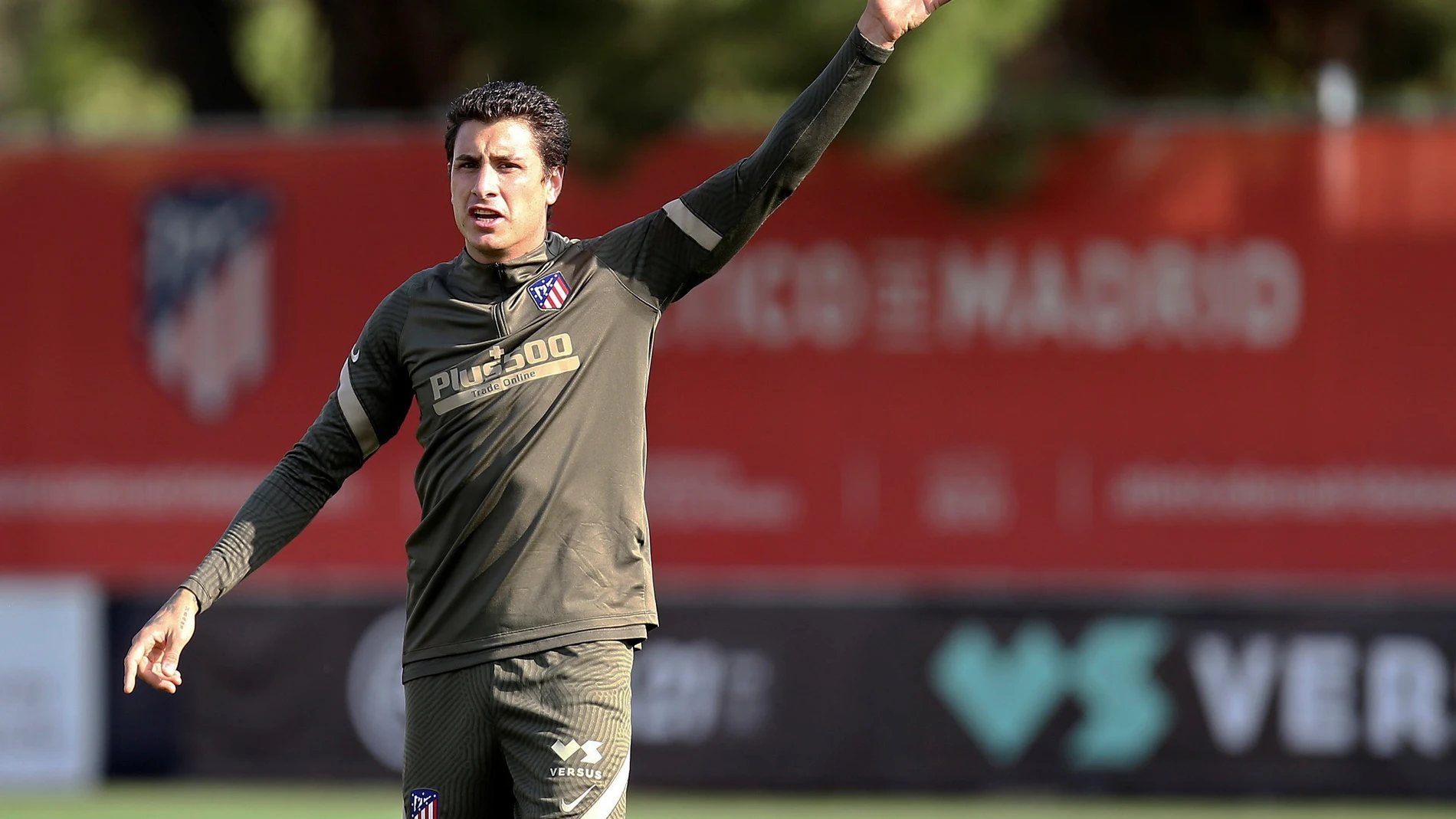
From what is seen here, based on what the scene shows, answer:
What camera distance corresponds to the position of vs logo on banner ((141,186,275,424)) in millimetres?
12227

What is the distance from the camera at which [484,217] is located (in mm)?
3732

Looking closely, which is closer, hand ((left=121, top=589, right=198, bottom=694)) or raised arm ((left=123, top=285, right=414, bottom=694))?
hand ((left=121, top=589, right=198, bottom=694))

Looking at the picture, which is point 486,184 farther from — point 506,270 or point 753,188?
point 753,188

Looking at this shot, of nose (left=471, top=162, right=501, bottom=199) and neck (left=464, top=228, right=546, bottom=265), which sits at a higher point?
nose (left=471, top=162, right=501, bottom=199)

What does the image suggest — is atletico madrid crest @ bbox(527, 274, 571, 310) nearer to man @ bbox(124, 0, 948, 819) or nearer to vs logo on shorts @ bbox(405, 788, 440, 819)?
man @ bbox(124, 0, 948, 819)

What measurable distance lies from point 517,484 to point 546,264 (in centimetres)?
48

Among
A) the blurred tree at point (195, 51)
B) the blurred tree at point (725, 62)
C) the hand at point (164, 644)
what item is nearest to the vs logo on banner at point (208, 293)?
the blurred tree at point (725, 62)

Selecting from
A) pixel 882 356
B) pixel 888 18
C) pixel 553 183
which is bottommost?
pixel 553 183

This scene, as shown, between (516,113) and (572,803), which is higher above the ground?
(516,113)

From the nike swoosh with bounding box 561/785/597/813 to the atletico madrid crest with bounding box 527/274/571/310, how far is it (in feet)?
3.10

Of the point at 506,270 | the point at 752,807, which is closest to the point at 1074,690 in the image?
the point at 752,807

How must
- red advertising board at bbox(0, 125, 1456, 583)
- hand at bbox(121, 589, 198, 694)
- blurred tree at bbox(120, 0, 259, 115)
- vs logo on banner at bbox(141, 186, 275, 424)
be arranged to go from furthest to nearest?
1. blurred tree at bbox(120, 0, 259, 115)
2. vs logo on banner at bbox(141, 186, 275, 424)
3. red advertising board at bbox(0, 125, 1456, 583)
4. hand at bbox(121, 589, 198, 694)

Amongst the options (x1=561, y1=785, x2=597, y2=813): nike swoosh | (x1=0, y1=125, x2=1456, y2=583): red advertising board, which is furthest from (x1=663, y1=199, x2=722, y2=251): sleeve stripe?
(x1=0, y1=125, x2=1456, y2=583): red advertising board

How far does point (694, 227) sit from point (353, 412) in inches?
31.3
